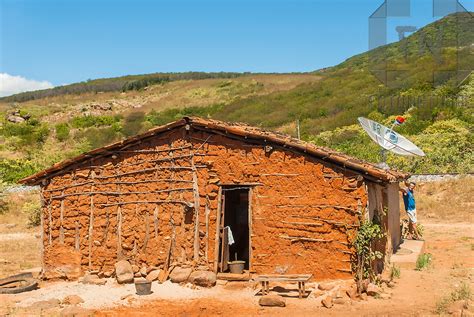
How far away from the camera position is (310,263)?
1125cm

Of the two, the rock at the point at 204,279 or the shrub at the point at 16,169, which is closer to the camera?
the rock at the point at 204,279

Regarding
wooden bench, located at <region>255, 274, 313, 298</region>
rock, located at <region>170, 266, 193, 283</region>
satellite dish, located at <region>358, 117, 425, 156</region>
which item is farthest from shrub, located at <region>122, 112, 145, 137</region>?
wooden bench, located at <region>255, 274, 313, 298</region>

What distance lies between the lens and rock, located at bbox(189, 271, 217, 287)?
11.5 meters

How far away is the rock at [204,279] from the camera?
11508mm

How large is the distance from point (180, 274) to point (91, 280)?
2153 millimetres

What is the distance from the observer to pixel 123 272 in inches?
476

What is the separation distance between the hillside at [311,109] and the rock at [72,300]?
875 inches

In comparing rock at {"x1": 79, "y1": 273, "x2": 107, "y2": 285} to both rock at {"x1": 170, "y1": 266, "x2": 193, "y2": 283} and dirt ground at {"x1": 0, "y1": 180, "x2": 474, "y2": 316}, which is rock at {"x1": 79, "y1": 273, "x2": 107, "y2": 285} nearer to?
dirt ground at {"x1": 0, "y1": 180, "x2": 474, "y2": 316}

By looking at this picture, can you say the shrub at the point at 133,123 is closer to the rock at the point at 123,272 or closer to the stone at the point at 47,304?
the rock at the point at 123,272

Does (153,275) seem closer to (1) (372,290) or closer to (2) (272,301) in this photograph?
(2) (272,301)

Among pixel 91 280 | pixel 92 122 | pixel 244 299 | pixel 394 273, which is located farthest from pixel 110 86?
pixel 244 299

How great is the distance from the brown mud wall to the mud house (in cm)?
2

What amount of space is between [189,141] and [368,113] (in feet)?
105

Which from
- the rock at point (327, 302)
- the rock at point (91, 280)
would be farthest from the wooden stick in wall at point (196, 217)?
the rock at point (327, 302)
